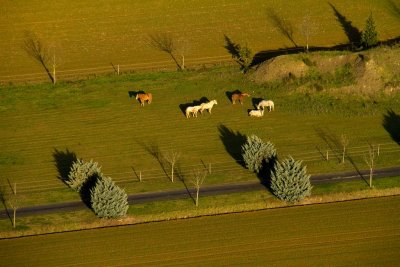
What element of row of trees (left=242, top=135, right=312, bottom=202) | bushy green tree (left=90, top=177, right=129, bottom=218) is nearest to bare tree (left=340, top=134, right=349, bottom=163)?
row of trees (left=242, top=135, right=312, bottom=202)

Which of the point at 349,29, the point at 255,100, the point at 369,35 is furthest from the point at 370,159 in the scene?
the point at 349,29

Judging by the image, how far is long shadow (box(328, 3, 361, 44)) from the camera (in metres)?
112

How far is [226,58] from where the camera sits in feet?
351

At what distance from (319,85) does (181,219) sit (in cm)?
2882

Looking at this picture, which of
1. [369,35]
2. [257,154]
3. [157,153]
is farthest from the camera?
[369,35]

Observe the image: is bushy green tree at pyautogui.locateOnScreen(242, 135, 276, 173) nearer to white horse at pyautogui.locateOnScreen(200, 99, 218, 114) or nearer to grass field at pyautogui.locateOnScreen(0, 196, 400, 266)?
grass field at pyautogui.locateOnScreen(0, 196, 400, 266)

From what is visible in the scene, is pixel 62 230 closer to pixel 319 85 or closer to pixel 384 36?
pixel 319 85

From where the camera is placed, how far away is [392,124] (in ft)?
298

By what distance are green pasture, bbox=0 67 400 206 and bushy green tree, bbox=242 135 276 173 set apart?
1.26m

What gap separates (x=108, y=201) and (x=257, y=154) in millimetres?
14732

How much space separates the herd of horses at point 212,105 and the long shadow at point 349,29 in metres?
A: 21.6

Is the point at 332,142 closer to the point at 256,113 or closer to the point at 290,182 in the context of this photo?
the point at 256,113

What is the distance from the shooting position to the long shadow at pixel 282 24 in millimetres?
112931

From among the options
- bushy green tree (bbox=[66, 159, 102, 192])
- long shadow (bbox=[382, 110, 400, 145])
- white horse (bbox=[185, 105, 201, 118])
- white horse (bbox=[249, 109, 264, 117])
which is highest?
white horse (bbox=[185, 105, 201, 118])
